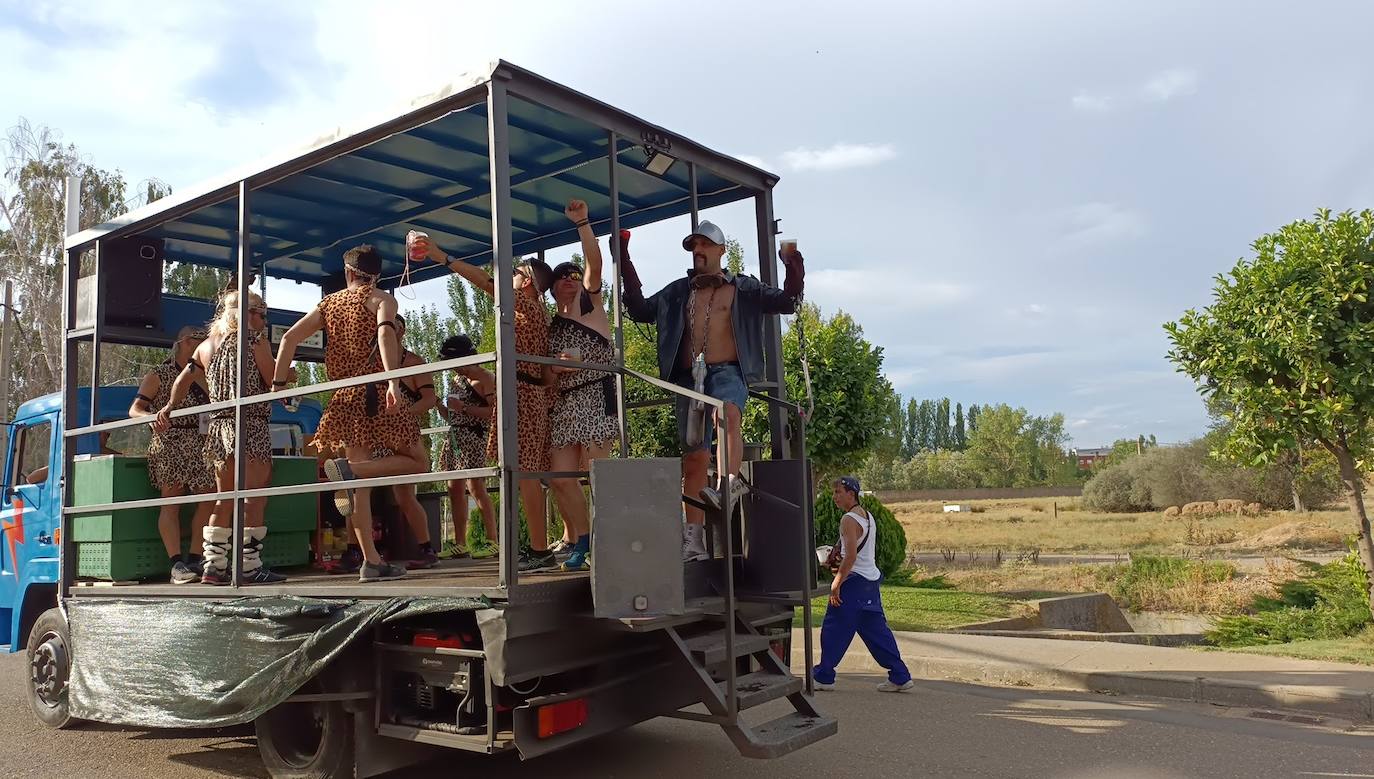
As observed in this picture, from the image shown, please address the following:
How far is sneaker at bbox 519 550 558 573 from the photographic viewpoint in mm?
5121

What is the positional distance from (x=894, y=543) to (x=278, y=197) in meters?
11.0

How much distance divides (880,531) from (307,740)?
36.3ft

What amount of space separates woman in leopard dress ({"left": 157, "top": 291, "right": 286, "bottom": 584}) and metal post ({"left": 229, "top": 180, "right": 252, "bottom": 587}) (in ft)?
0.11

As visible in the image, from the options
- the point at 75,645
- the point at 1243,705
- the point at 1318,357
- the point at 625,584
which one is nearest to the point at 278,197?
the point at 75,645

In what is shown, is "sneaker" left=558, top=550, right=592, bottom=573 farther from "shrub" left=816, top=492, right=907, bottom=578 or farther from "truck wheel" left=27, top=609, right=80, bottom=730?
"shrub" left=816, top=492, right=907, bottom=578

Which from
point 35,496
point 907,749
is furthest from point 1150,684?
point 35,496

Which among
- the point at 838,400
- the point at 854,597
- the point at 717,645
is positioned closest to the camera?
the point at 717,645

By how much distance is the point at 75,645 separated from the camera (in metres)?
6.16

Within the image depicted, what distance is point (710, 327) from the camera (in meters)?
5.79

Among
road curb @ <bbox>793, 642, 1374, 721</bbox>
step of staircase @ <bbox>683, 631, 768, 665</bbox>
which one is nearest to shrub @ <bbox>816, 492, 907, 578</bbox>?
road curb @ <bbox>793, 642, 1374, 721</bbox>

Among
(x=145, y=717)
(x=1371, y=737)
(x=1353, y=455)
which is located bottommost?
(x=1371, y=737)

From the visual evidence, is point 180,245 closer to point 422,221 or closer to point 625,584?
point 422,221

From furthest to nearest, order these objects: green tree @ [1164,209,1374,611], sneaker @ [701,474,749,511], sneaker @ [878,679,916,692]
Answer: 1. green tree @ [1164,209,1374,611]
2. sneaker @ [878,679,916,692]
3. sneaker @ [701,474,749,511]

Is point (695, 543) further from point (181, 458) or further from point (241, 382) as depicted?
point (181, 458)
